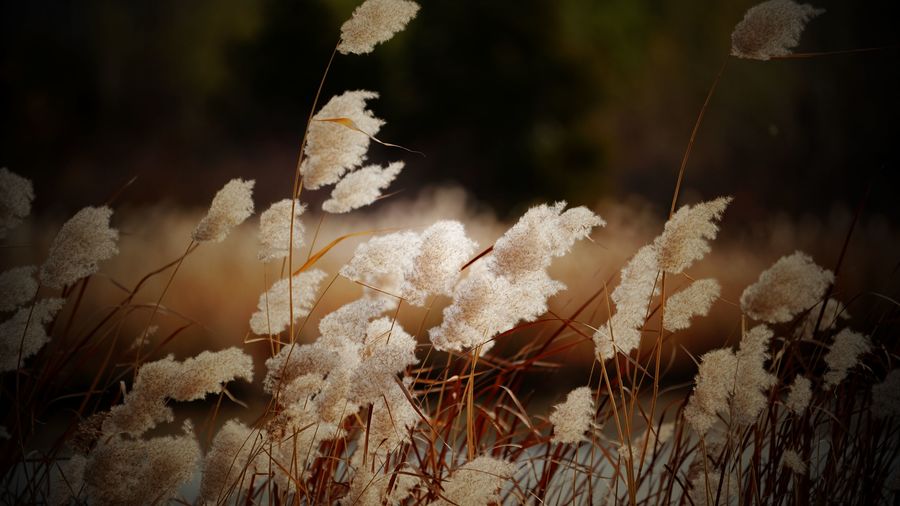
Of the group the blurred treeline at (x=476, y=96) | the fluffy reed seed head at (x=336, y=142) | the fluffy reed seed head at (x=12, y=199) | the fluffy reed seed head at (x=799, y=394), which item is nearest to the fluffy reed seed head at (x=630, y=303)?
the fluffy reed seed head at (x=799, y=394)

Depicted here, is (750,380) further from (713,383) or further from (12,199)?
(12,199)

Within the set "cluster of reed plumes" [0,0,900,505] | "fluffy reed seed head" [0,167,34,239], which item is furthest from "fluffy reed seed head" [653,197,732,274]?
"fluffy reed seed head" [0,167,34,239]

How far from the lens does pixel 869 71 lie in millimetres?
3975

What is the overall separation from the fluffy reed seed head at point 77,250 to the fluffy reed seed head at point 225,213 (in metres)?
0.08

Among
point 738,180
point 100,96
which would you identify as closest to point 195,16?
point 100,96

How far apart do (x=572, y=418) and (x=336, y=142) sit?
319 millimetres

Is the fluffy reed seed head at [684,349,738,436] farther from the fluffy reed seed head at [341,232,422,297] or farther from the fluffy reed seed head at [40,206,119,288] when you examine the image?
the fluffy reed seed head at [40,206,119,288]

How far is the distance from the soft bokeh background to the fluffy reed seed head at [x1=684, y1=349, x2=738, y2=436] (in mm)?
2980

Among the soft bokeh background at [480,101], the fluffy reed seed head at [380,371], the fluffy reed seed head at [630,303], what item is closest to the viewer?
the fluffy reed seed head at [380,371]

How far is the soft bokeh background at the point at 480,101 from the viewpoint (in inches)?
171

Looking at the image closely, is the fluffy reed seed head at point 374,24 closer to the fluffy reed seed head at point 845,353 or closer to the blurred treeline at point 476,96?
the fluffy reed seed head at point 845,353

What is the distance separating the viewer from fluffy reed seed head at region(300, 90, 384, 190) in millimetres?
646

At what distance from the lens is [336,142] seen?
25.6 inches

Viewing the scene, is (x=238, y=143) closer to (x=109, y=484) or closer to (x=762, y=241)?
(x=762, y=241)
